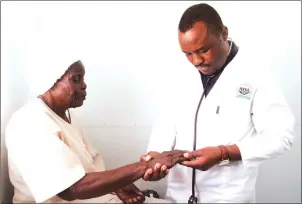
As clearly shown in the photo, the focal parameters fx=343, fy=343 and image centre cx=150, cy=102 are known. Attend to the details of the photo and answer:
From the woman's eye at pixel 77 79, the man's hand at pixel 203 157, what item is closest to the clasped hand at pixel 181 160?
the man's hand at pixel 203 157

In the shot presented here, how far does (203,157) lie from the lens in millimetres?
1152

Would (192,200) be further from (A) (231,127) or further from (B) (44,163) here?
(B) (44,163)

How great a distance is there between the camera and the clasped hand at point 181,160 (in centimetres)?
109

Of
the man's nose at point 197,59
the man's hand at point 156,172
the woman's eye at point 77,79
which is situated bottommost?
the man's hand at point 156,172

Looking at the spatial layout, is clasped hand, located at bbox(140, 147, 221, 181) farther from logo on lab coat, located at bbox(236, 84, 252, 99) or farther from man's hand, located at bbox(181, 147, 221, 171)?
logo on lab coat, located at bbox(236, 84, 252, 99)

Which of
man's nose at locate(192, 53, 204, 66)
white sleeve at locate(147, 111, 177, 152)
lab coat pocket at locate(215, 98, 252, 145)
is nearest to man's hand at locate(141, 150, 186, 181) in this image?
white sleeve at locate(147, 111, 177, 152)

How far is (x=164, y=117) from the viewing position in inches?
54.1

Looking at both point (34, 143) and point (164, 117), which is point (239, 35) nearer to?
point (164, 117)

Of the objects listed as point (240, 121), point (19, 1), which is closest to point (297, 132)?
point (240, 121)

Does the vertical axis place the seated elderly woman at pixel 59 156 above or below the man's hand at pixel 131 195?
above

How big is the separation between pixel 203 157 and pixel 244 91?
1.03 ft

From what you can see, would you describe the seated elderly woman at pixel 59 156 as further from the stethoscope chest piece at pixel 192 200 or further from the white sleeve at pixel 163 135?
the stethoscope chest piece at pixel 192 200

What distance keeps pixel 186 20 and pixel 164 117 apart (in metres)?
0.40

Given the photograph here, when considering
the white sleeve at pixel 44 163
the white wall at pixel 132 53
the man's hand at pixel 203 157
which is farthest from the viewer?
the white wall at pixel 132 53
